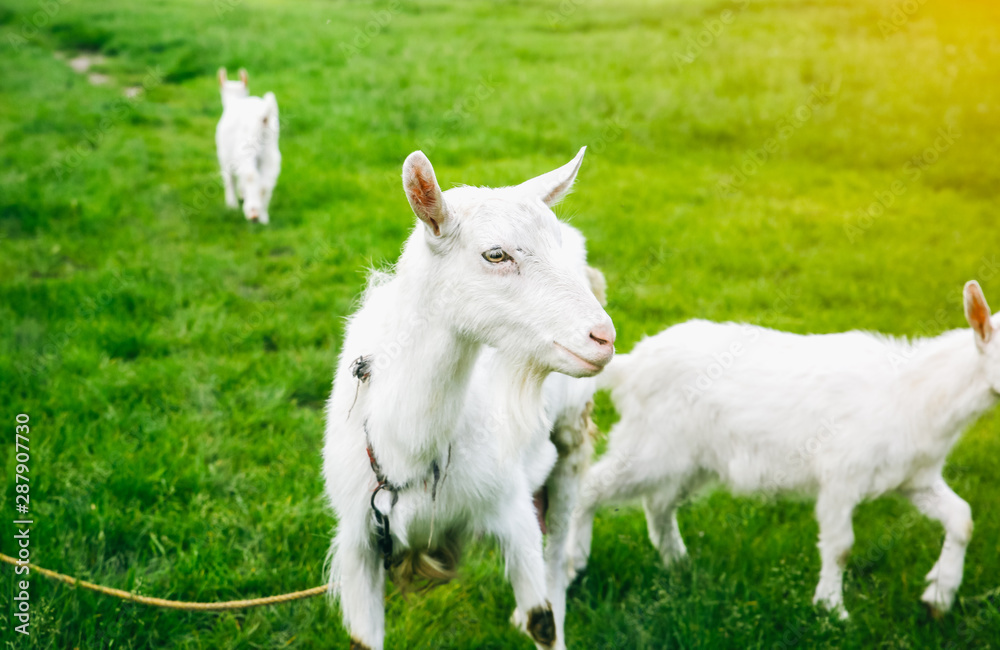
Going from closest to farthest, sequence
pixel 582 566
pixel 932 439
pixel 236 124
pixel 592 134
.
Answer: pixel 932 439 < pixel 582 566 < pixel 236 124 < pixel 592 134

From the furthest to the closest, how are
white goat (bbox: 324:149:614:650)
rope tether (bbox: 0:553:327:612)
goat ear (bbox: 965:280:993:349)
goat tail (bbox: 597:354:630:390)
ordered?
goat tail (bbox: 597:354:630:390)
goat ear (bbox: 965:280:993:349)
rope tether (bbox: 0:553:327:612)
white goat (bbox: 324:149:614:650)

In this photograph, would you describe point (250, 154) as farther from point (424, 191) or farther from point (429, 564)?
point (424, 191)

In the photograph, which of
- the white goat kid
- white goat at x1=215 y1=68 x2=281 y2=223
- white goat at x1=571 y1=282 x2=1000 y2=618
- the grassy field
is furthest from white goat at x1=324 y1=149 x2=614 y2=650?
white goat at x1=215 y1=68 x2=281 y2=223

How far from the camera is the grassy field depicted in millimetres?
3402

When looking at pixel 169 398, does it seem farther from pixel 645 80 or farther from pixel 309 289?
pixel 645 80

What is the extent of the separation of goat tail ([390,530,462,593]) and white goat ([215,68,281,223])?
5407 mm

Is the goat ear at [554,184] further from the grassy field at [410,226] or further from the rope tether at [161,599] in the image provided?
the rope tether at [161,599]

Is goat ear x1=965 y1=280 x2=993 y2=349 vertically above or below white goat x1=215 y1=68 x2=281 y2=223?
above

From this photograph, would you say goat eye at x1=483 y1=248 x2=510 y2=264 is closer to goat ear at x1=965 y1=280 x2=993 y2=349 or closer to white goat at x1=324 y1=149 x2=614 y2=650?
white goat at x1=324 y1=149 x2=614 y2=650

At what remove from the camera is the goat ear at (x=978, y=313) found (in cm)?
327

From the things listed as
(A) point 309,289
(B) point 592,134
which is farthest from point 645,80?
(A) point 309,289

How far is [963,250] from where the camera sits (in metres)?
7.13

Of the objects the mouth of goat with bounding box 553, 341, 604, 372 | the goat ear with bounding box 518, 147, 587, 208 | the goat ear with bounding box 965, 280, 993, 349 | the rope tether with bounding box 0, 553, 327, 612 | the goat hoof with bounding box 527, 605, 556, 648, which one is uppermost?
the goat ear with bounding box 518, 147, 587, 208

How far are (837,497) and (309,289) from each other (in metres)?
4.17
